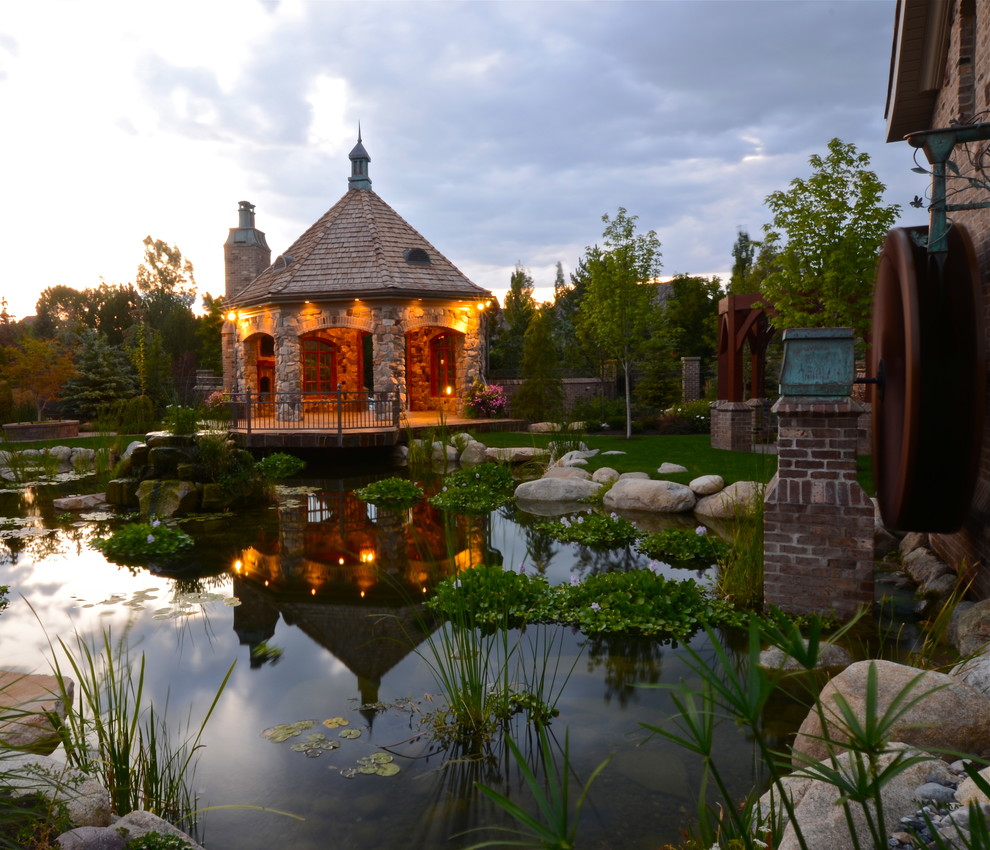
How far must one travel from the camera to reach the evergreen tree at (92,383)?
25156mm

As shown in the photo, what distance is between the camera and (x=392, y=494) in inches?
465

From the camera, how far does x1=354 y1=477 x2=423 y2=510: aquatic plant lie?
11.6 m

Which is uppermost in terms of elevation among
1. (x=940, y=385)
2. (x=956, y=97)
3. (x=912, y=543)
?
(x=956, y=97)

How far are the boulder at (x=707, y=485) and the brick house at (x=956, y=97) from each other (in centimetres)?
350

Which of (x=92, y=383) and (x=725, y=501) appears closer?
(x=725, y=501)

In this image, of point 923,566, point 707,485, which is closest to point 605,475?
point 707,485

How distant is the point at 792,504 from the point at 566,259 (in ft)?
146

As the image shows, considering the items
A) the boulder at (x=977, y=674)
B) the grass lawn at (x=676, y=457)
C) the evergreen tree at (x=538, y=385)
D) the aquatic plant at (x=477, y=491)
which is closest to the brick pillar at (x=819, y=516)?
the boulder at (x=977, y=674)

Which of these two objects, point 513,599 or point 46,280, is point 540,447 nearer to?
point 513,599

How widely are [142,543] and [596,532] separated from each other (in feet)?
17.7

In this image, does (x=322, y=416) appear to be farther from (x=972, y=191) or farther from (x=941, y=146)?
(x=941, y=146)

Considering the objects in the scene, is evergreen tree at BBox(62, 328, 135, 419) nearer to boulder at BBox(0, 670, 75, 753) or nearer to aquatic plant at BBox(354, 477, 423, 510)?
aquatic plant at BBox(354, 477, 423, 510)

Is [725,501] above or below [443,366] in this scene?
below

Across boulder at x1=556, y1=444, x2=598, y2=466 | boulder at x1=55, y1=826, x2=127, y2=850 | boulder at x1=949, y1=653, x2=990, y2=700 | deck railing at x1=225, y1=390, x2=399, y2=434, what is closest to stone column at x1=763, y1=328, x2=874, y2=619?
boulder at x1=949, y1=653, x2=990, y2=700
